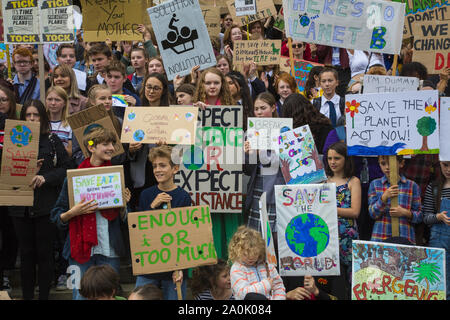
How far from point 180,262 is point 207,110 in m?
1.79

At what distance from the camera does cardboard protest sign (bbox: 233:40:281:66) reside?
9805 mm

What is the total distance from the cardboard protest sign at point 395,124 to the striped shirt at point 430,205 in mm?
430

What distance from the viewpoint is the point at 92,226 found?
585cm

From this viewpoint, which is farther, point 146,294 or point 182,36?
point 182,36

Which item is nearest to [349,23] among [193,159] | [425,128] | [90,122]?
[425,128]

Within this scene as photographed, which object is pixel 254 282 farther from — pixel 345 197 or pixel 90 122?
pixel 90 122

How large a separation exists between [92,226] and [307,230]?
1904 mm

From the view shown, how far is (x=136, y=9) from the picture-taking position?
8.84 m

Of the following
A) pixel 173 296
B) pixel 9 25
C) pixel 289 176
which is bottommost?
pixel 173 296

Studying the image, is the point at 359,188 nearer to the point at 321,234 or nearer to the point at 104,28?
the point at 321,234

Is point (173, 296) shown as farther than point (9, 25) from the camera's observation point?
No

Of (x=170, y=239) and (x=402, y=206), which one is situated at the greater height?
(x=402, y=206)

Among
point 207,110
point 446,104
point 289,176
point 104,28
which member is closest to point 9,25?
point 104,28

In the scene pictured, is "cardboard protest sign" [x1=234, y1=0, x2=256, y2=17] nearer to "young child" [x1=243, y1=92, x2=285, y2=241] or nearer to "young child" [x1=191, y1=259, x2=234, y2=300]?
"young child" [x1=243, y1=92, x2=285, y2=241]
